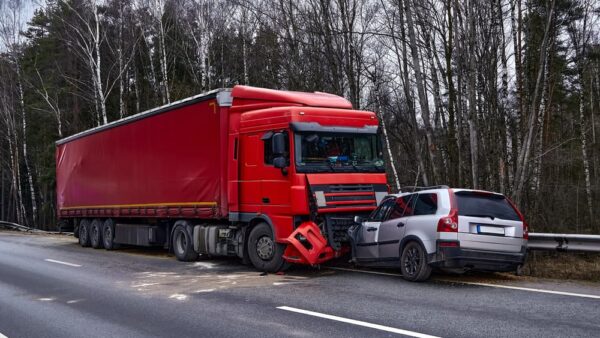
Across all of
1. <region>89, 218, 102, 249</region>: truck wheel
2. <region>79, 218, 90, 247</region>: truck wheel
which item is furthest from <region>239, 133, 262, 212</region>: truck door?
<region>79, 218, 90, 247</region>: truck wheel

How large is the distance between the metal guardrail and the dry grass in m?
0.54

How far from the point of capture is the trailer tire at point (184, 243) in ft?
47.9

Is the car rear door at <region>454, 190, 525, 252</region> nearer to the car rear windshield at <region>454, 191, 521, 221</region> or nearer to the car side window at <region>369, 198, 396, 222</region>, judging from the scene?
the car rear windshield at <region>454, 191, 521, 221</region>

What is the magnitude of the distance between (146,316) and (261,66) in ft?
59.0

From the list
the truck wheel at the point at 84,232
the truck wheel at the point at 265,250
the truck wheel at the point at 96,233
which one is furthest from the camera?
the truck wheel at the point at 84,232

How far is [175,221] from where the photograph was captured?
51.3 ft

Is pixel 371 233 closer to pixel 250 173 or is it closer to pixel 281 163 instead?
pixel 281 163

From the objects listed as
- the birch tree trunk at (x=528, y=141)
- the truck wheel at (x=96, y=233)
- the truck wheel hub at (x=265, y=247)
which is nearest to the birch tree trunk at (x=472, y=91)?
the birch tree trunk at (x=528, y=141)

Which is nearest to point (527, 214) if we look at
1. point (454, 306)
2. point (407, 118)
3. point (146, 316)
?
point (407, 118)

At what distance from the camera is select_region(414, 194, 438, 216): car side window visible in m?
9.82

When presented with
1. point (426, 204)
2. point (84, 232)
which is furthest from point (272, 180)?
point (84, 232)

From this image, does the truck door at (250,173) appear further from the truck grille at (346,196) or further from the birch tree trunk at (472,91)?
the birch tree trunk at (472,91)

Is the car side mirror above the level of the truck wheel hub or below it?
above

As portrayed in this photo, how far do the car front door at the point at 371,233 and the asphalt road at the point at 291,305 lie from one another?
1.32 ft
